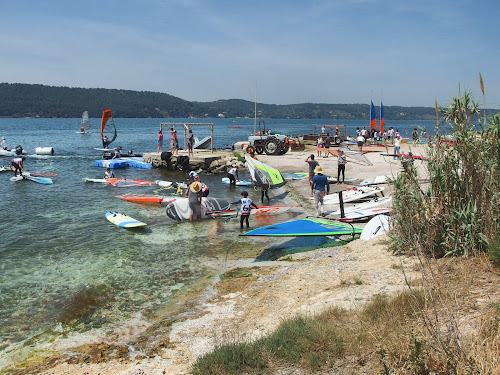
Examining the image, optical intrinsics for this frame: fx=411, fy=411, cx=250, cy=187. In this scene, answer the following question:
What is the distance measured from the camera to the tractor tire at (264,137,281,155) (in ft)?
100

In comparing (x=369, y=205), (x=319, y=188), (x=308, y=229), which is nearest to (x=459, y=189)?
(x=308, y=229)

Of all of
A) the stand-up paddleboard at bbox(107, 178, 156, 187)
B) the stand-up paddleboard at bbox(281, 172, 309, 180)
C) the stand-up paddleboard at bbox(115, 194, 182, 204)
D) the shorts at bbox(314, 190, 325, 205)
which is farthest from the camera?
the stand-up paddleboard at bbox(107, 178, 156, 187)

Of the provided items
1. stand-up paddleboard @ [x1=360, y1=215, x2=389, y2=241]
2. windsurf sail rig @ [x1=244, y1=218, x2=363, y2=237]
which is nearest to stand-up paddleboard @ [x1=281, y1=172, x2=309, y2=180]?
windsurf sail rig @ [x1=244, y1=218, x2=363, y2=237]

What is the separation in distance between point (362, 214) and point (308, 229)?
8.48 feet

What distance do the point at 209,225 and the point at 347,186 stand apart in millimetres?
7958

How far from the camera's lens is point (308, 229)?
38.2 feet

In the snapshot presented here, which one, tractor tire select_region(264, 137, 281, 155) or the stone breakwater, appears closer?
the stone breakwater

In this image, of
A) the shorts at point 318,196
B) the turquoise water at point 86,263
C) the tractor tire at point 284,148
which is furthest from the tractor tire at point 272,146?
the shorts at point 318,196

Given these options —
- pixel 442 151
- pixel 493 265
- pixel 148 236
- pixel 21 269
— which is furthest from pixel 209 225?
pixel 493 265

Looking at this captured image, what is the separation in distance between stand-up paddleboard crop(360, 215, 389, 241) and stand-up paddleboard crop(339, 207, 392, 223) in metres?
1.89

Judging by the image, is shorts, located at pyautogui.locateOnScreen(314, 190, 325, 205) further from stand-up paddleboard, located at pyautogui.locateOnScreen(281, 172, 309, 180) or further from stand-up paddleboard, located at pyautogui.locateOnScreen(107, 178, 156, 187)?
stand-up paddleboard, located at pyautogui.locateOnScreen(107, 178, 156, 187)

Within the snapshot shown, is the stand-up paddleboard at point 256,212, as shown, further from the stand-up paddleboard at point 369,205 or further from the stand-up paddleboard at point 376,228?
the stand-up paddleboard at point 376,228

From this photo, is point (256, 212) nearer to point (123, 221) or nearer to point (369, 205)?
point (369, 205)

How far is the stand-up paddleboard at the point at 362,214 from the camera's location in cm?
1300
